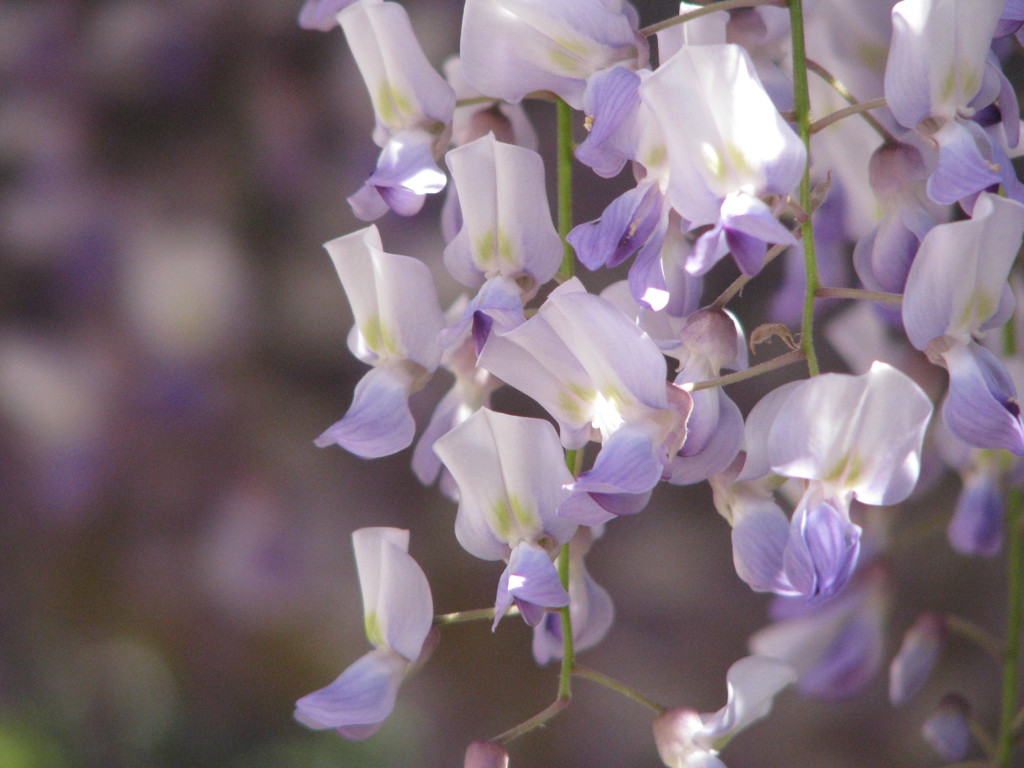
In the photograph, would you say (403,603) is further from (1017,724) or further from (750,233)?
(1017,724)

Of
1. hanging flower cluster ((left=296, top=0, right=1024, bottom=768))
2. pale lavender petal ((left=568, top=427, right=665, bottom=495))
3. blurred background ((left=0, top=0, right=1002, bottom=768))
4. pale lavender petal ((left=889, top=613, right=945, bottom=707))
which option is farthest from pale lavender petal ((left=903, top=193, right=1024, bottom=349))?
blurred background ((left=0, top=0, right=1002, bottom=768))

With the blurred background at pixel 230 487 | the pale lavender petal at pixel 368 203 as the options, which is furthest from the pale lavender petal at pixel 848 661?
the pale lavender petal at pixel 368 203

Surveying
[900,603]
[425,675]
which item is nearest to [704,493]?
[900,603]

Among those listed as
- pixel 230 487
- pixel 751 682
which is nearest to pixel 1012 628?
pixel 751 682

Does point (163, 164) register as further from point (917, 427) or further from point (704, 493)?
point (917, 427)

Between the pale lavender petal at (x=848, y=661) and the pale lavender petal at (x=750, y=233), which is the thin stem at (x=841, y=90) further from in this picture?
the pale lavender petal at (x=848, y=661)

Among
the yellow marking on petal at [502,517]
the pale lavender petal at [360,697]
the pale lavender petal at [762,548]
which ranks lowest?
the pale lavender petal at [360,697]

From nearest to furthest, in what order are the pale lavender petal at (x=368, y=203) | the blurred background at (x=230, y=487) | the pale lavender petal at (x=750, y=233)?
1. the pale lavender petal at (x=750, y=233)
2. the pale lavender petal at (x=368, y=203)
3. the blurred background at (x=230, y=487)
